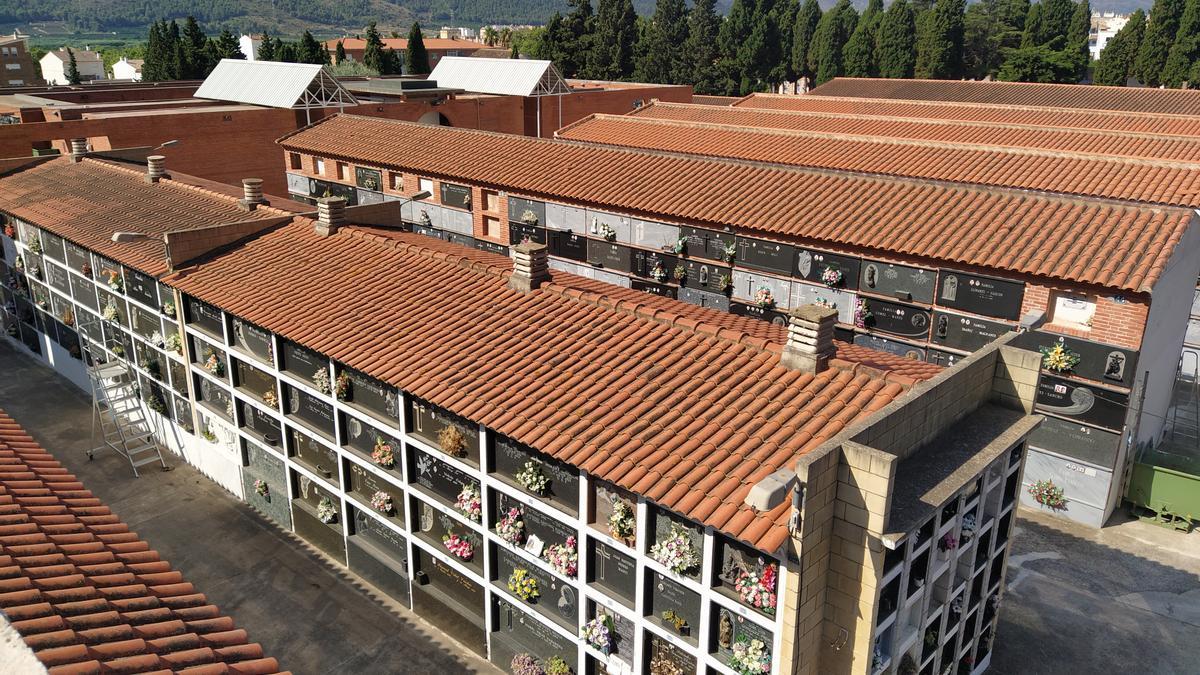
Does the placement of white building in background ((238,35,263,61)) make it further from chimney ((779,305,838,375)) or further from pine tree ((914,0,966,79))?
chimney ((779,305,838,375))

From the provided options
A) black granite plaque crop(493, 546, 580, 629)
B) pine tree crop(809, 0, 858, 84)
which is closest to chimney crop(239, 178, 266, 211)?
black granite plaque crop(493, 546, 580, 629)

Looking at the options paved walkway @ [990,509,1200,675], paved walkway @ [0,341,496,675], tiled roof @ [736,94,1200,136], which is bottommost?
paved walkway @ [0,341,496,675]

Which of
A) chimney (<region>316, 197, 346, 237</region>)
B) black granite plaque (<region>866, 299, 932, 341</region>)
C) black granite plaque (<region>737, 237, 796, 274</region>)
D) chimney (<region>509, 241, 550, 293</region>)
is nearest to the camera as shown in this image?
chimney (<region>509, 241, 550, 293</region>)

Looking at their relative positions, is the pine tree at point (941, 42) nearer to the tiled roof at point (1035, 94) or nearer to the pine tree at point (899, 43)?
the pine tree at point (899, 43)

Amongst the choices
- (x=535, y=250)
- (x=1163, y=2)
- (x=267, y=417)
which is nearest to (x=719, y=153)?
(x=535, y=250)

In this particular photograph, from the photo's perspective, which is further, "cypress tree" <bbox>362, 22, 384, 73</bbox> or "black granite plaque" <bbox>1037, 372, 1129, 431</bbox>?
"cypress tree" <bbox>362, 22, 384, 73</bbox>

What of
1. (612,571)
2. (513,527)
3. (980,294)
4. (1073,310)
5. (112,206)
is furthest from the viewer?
(112,206)

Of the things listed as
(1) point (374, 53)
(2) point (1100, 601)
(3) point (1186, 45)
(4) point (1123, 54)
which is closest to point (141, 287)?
(2) point (1100, 601)

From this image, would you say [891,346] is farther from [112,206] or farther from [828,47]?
[828,47]
